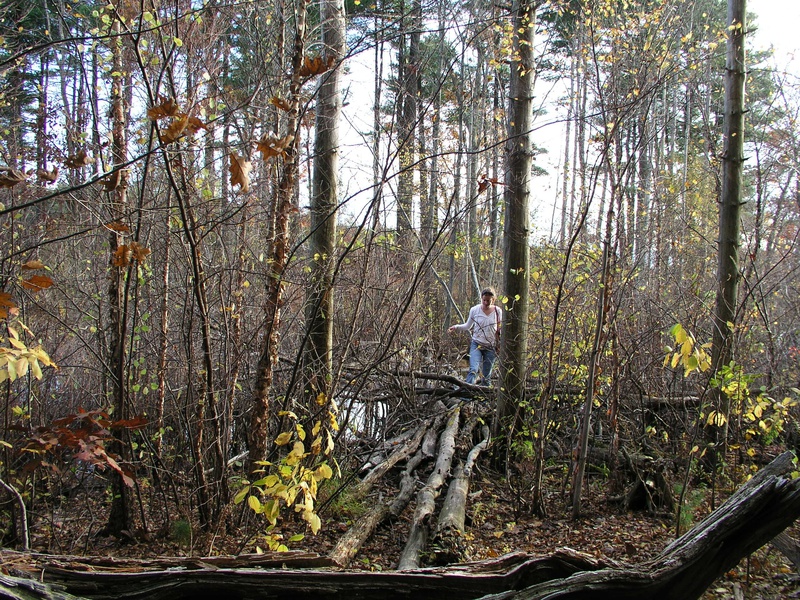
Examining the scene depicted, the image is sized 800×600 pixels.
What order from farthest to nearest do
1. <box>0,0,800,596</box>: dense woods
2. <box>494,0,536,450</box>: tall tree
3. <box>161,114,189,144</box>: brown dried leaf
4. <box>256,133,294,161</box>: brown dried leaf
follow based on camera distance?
A: <box>494,0,536,450</box>: tall tree
<box>0,0,800,596</box>: dense woods
<box>256,133,294,161</box>: brown dried leaf
<box>161,114,189,144</box>: brown dried leaf

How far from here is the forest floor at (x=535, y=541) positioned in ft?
11.1

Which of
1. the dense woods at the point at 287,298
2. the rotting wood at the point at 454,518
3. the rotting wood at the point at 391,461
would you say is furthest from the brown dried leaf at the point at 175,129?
the rotting wood at the point at 391,461

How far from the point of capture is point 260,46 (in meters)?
3.97

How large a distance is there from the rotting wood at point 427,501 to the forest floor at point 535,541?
0.19 meters

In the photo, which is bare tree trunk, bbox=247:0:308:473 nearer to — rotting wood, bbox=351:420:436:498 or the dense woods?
the dense woods

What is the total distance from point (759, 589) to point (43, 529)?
5.19 meters

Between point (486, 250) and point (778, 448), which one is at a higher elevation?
point (486, 250)

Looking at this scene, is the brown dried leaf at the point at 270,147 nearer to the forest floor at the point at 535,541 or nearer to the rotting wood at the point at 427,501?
the rotting wood at the point at 427,501

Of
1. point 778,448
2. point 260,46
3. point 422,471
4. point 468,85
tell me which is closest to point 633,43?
point 260,46

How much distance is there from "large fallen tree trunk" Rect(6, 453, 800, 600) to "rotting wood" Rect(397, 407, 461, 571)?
3.23ft

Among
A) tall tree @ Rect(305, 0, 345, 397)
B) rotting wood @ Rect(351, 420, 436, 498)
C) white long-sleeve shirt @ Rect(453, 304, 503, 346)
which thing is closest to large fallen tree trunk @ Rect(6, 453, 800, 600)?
rotting wood @ Rect(351, 420, 436, 498)

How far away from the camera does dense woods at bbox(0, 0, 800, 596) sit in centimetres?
304

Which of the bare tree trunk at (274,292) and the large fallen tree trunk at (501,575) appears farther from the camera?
the bare tree trunk at (274,292)

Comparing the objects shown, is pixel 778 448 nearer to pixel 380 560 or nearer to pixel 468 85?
pixel 380 560
